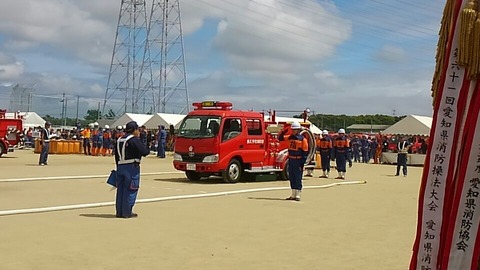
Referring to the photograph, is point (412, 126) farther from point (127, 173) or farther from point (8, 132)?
point (127, 173)

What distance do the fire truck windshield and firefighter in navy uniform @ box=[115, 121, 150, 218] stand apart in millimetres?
7960

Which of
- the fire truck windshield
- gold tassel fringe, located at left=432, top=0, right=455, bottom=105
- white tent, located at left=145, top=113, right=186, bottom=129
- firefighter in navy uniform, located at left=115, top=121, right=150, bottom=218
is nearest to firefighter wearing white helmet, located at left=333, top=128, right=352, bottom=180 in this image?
the fire truck windshield

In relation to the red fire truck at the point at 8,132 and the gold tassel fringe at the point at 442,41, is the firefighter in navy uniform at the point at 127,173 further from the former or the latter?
the red fire truck at the point at 8,132

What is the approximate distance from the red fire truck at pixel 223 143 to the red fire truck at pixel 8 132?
14.2 metres

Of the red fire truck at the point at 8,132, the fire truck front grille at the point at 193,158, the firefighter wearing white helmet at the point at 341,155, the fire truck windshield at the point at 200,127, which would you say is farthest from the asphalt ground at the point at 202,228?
the red fire truck at the point at 8,132

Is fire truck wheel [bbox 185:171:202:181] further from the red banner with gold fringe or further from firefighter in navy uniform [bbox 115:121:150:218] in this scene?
the red banner with gold fringe

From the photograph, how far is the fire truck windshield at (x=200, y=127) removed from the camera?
19688 mm

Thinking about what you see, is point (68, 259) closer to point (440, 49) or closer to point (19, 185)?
point (440, 49)

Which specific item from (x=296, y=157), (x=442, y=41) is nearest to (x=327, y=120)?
(x=296, y=157)

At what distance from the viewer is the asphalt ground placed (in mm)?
8133

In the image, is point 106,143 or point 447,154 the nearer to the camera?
point 447,154

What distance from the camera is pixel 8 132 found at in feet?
104

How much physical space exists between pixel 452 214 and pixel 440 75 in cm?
85

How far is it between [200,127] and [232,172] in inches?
70.4
